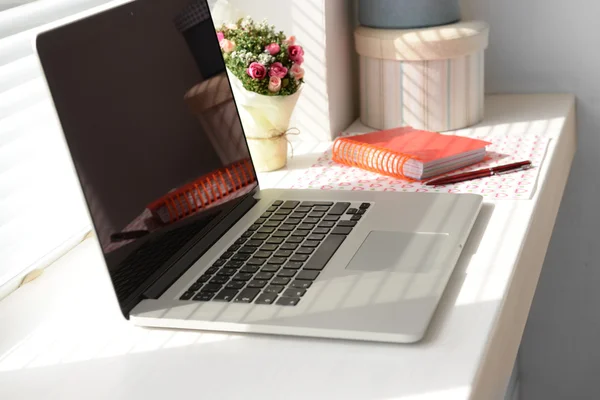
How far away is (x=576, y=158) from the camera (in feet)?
5.64

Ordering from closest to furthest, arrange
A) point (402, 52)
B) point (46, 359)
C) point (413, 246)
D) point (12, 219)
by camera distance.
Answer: point (46, 359) → point (413, 246) → point (12, 219) → point (402, 52)

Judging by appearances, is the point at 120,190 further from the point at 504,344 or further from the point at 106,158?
the point at 504,344

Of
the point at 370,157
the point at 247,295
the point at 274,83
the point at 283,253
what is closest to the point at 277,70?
the point at 274,83

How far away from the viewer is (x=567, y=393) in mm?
1924

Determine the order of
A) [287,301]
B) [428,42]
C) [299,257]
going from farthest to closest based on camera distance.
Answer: [428,42] < [299,257] < [287,301]

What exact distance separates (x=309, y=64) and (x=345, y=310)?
76 centimetres

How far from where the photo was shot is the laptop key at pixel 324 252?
0.97 meters

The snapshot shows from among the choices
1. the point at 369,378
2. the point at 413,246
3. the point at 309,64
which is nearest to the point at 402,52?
the point at 309,64

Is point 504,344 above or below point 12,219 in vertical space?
below

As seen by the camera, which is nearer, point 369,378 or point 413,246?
point 369,378

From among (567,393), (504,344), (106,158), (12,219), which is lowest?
(567,393)

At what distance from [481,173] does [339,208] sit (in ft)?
0.85

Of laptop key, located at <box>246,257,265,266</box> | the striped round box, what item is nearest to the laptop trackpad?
laptop key, located at <box>246,257,265,266</box>

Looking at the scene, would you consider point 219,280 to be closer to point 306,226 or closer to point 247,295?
point 247,295
